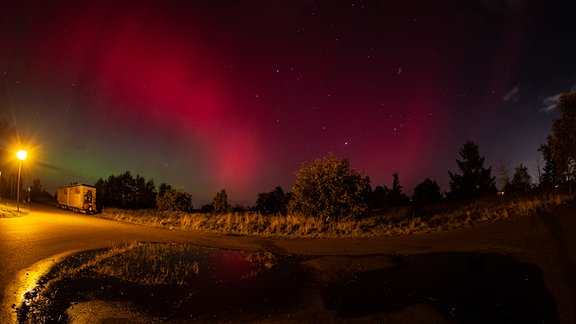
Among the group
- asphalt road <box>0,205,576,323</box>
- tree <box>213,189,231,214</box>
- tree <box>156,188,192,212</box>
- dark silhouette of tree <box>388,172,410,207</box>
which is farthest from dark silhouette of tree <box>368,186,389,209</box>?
asphalt road <box>0,205,576,323</box>

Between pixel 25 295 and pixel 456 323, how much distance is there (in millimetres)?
8093

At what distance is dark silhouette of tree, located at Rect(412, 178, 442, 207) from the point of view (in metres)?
67.3

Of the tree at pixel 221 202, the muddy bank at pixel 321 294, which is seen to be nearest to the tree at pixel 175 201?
the tree at pixel 221 202

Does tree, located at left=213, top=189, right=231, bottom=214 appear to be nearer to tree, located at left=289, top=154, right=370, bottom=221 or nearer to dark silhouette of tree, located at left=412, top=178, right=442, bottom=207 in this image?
tree, located at left=289, top=154, right=370, bottom=221

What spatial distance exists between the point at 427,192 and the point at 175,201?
50661 millimetres

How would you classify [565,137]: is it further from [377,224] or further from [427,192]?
[427,192]

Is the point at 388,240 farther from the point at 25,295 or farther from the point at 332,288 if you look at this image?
the point at 25,295

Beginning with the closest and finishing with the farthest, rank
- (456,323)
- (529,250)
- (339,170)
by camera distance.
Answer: (456,323) < (529,250) < (339,170)

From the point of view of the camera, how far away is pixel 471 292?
675 cm

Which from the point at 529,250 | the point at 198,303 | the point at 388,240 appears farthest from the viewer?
the point at 388,240

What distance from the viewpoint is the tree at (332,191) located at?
20281mm

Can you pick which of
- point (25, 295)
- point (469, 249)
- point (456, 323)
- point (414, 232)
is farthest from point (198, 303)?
point (414, 232)

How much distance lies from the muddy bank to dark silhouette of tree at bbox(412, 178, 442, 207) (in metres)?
62.1

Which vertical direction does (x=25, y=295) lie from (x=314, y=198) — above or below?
below
